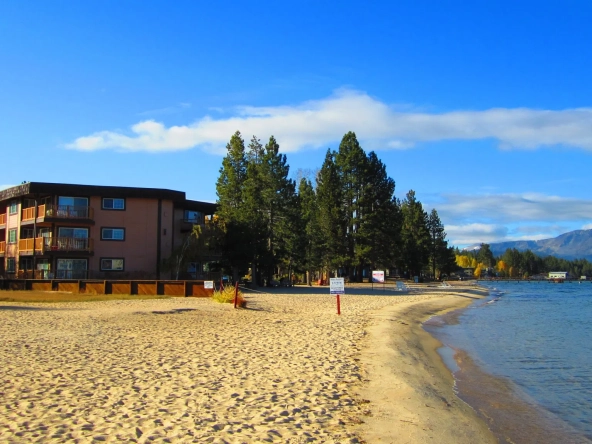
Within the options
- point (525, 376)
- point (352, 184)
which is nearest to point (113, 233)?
point (352, 184)

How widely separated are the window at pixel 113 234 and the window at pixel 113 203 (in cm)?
181

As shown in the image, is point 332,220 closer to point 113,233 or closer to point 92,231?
point 113,233

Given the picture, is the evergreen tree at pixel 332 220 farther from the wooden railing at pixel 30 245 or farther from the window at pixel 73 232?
the wooden railing at pixel 30 245

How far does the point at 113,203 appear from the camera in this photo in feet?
149

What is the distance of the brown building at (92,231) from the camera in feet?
143

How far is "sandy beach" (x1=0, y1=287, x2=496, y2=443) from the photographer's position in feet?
25.5

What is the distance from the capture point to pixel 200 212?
5184cm

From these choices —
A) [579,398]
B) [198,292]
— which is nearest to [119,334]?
[579,398]

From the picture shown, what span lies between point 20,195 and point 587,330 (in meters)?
42.7

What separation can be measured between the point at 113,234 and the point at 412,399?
38.7 metres

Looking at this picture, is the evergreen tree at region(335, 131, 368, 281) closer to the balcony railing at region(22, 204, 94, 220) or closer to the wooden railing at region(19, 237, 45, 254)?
the balcony railing at region(22, 204, 94, 220)

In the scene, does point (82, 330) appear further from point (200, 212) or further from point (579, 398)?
point (200, 212)

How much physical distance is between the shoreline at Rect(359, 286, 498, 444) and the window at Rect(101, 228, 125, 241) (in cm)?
3117

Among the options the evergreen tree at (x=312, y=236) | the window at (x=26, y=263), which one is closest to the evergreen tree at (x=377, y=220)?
the evergreen tree at (x=312, y=236)
